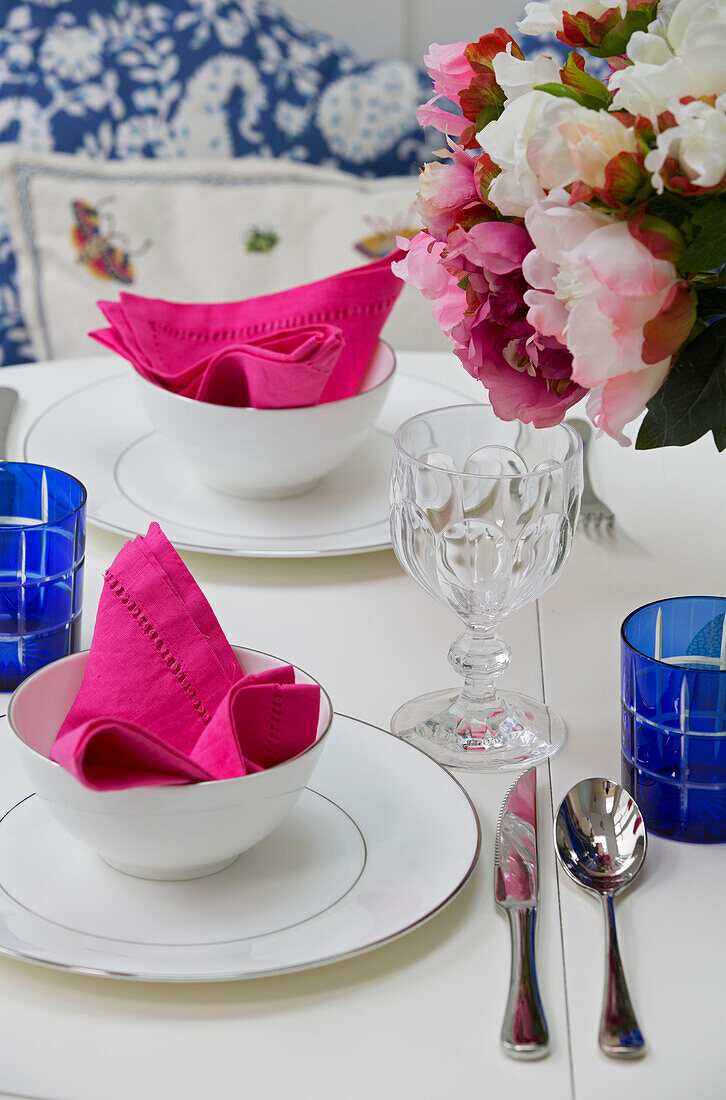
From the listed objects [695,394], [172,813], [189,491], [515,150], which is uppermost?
[515,150]

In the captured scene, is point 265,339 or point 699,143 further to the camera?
point 265,339

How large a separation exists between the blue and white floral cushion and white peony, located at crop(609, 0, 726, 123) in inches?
65.0

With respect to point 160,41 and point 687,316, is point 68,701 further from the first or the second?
point 160,41

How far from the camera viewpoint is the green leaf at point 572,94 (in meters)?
0.53

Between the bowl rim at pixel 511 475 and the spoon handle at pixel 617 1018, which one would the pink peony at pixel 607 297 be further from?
the spoon handle at pixel 617 1018

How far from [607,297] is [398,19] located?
80.0 inches

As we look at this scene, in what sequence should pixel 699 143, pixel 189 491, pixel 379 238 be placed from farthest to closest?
pixel 379 238, pixel 189 491, pixel 699 143

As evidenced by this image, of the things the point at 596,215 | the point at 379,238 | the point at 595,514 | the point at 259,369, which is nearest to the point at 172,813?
the point at 596,215

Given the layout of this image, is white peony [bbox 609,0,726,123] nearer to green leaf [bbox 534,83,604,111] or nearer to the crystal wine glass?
green leaf [bbox 534,83,604,111]

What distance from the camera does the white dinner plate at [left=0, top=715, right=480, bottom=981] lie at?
0.51 metres

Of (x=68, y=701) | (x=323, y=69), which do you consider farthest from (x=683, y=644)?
(x=323, y=69)

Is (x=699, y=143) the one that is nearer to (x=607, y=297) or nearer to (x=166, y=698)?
(x=607, y=297)

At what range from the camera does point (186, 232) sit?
1.98m

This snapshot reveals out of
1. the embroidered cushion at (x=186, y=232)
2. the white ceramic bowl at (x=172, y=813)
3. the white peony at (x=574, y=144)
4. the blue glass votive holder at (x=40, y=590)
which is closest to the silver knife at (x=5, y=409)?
the blue glass votive holder at (x=40, y=590)
